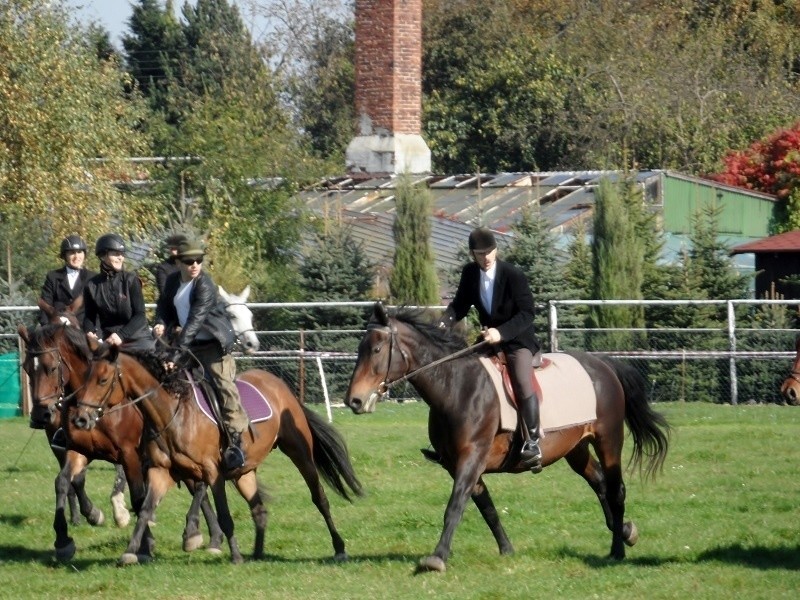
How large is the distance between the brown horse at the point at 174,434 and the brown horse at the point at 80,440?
8.3 inches

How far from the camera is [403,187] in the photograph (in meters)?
28.2

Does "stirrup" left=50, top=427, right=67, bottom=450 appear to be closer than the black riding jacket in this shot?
No

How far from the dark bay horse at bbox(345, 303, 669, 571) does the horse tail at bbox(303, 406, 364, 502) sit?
1.31 m

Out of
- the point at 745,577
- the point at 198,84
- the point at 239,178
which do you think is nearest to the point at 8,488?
the point at 745,577

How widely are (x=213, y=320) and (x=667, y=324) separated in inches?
672

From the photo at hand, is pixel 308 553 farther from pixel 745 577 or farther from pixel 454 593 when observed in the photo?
pixel 745 577

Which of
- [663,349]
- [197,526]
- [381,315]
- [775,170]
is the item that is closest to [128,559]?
[197,526]

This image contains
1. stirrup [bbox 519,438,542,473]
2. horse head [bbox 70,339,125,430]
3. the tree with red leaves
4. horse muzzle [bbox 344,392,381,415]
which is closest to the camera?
horse muzzle [bbox 344,392,381,415]

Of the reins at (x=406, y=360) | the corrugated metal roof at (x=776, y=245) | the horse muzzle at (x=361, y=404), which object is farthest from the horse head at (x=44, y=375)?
the corrugated metal roof at (x=776, y=245)

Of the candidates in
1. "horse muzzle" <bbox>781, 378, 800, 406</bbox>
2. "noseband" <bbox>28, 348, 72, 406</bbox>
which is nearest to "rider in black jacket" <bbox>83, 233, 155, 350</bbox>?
"noseband" <bbox>28, 348, 72, 406</bbox>

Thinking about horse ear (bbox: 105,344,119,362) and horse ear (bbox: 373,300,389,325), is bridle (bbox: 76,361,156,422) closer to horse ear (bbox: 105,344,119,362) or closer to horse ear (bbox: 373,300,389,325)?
horse ear (bbox: 105,344,119,362)

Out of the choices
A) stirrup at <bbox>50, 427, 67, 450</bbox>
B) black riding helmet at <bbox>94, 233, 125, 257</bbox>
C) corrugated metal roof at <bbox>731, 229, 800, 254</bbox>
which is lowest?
stirrup at <bbox>50, 427, 67, 450</bbox>

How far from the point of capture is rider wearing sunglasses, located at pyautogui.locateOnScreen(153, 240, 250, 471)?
1034 cm

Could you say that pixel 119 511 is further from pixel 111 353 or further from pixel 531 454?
pixel 531 454
